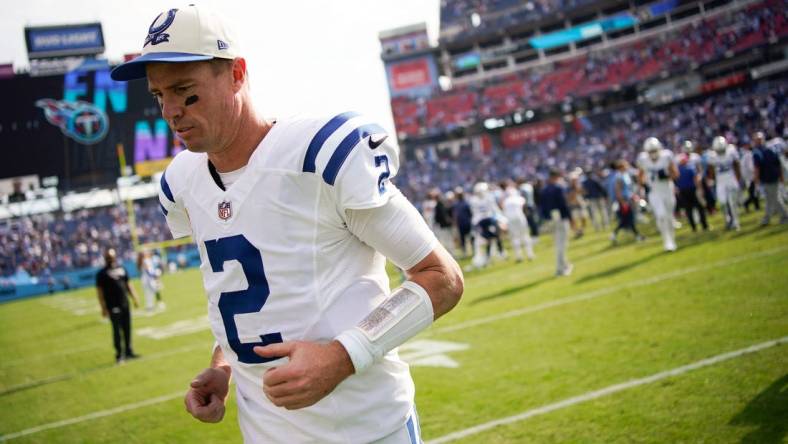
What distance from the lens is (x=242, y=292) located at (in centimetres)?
201

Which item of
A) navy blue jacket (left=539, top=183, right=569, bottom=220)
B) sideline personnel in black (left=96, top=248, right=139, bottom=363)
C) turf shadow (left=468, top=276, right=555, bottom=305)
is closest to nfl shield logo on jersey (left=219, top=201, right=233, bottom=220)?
turf shadow (left=468, top=276, right=555, bottom=305)

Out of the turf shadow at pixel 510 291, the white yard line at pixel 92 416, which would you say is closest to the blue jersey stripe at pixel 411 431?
the white yard line at pixel 92 416

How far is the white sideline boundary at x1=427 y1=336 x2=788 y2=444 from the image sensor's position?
4589 millimetres

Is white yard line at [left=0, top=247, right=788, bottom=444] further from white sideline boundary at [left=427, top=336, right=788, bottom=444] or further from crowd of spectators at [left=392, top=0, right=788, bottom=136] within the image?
crowd of spectators at [left=392, top=0, right=788, bottom=136]

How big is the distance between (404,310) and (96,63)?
144 feet

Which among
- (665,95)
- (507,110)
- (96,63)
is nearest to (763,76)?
(665,95)

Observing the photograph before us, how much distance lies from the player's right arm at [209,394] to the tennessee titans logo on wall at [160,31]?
1086mm

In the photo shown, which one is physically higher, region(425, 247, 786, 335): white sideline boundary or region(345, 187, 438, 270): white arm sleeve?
region(345, 187, 438, 270): white arm sleeve

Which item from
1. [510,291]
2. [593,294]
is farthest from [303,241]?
[510,291]

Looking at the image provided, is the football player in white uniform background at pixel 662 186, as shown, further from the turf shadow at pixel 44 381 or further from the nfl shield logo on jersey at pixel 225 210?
the nfl shield logo on jersey at pixel 225 210

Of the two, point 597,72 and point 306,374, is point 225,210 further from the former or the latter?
point 597,72

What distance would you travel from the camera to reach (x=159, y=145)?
39.3 metres

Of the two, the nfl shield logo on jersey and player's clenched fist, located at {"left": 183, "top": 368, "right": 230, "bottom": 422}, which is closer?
the nfl shield logo on jersey

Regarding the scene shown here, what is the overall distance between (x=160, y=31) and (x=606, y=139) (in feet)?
161
